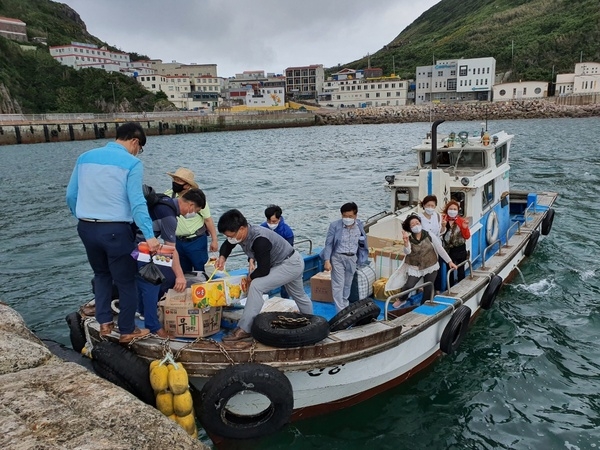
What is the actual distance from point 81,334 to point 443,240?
5823mm

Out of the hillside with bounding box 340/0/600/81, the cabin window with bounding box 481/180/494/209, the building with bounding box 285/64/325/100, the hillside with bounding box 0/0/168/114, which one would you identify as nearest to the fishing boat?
the cabin window with bounding box 481/180/494/209

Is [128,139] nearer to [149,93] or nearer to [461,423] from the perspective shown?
[461,423]

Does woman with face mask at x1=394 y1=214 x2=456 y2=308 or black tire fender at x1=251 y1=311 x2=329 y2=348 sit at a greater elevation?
woman with face mask at x1=394 y1=214 x2=456 y2=308

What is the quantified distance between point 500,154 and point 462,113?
81064 millimetres

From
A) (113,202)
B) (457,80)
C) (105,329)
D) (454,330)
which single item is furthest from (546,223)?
(457,80)

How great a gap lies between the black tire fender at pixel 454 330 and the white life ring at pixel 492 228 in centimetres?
302

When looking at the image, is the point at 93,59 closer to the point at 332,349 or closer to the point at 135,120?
the point at 135,120

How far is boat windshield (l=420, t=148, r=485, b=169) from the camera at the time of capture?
31.8ft

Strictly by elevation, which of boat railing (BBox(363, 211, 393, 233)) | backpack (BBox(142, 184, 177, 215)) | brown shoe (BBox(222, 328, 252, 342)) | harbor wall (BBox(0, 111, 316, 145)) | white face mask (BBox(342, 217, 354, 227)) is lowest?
brown shoe (BBox(222, 328, 252, 342))

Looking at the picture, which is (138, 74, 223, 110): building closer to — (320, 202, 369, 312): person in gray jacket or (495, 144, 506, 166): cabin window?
(495, 144, 506, 166): cabin window

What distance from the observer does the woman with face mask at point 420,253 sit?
6.91 meters

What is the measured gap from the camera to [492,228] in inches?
392

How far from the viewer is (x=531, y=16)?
15425cm

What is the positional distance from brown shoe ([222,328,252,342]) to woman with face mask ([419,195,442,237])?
10.6 feet
